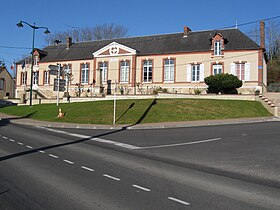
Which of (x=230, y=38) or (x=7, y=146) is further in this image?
(x=230, y=38)

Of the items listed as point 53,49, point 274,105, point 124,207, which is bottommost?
point 124,207

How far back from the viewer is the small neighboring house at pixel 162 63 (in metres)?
35.2

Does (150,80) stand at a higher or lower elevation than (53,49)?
lower

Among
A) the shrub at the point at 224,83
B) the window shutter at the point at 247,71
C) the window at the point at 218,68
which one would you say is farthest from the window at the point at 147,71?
the window shutter at the point at 247,71

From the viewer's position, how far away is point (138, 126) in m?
19.3

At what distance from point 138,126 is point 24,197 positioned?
14.0 metres

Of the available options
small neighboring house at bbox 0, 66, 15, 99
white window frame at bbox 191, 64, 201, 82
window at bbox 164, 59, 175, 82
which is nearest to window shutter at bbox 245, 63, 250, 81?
white window frame at bbox 191, 64, 201, 82

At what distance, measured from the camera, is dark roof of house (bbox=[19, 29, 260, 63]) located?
36.7 m

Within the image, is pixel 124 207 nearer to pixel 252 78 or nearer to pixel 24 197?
pixel 24 197

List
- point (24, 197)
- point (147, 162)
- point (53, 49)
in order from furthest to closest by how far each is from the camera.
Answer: point (53, 49), point (147, 162), point (24, 197)

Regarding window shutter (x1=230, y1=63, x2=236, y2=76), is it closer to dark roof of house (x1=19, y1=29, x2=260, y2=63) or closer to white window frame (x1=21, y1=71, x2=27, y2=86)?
dark roof of house (x1=19, y1=29, x2=260, y2=63)

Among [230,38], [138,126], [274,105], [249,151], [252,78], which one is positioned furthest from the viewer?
[230,38]

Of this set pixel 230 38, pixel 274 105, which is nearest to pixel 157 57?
pixel 230 38

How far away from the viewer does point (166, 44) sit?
41062mm
